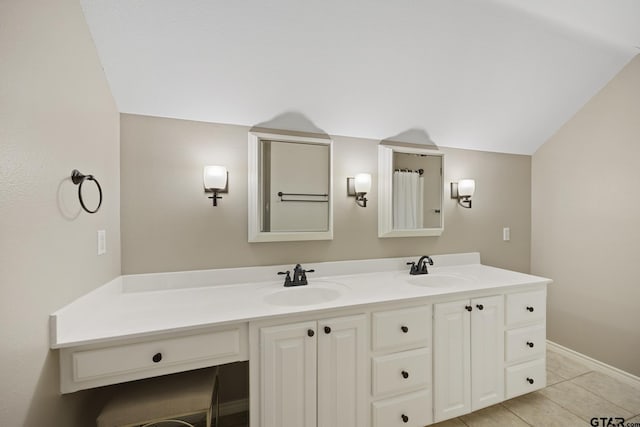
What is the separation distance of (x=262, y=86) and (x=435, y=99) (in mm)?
1180

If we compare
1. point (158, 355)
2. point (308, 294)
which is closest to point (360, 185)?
point (308, 294)

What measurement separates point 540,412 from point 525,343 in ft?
1.42

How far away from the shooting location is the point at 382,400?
1.42m

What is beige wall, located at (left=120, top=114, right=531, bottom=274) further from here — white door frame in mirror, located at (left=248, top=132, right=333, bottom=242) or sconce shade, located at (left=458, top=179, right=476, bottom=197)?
sconce shade, located at (left=458, top=179, right=476, bottom=197)

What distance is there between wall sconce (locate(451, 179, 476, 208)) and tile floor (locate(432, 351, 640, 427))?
1.45 meters

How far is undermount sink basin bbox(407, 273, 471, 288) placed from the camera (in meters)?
1.94

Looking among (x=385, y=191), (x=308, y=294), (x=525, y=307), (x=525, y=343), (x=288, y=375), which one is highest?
(x=385, y=191)

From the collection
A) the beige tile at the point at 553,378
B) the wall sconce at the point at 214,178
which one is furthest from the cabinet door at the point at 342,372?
the beige tile at the point at 553,378

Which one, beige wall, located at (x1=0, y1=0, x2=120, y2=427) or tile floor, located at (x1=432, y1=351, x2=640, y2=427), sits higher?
beige wall, located at (x1=0, y1=0, x2=120, y2=427)

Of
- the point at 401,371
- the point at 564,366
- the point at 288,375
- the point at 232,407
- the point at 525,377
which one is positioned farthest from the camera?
the point at 564,366

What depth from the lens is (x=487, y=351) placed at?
1.67 m

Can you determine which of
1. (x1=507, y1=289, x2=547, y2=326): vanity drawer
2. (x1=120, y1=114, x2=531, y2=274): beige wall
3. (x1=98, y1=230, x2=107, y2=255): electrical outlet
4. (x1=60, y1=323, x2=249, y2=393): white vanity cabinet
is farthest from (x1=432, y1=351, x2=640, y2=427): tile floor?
(x1=98, y1=230, x2=107, y2=255): electrical outlet

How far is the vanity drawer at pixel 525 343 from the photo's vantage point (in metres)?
1.73

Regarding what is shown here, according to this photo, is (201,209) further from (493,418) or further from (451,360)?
(493,418)
